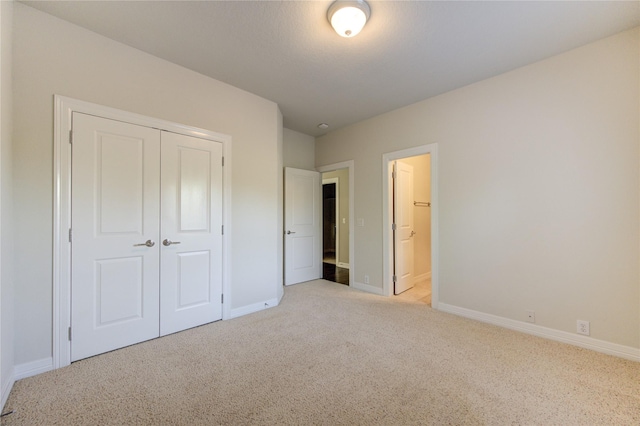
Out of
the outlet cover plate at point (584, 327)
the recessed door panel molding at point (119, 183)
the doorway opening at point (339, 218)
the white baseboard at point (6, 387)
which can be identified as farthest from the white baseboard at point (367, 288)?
the white baseboard at point (6, 387)

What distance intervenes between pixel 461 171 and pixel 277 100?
8.11 feet

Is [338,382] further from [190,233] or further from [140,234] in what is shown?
[140,234]

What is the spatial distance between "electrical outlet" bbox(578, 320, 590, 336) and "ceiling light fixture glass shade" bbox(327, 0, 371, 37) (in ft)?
10.4

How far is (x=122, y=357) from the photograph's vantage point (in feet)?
6.87

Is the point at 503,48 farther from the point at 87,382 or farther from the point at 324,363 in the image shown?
the point at 87,382

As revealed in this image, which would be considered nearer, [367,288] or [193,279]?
[193,279]

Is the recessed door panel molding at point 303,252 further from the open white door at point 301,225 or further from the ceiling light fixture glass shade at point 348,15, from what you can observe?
the ceiling light fixture glass shade at point 348,15

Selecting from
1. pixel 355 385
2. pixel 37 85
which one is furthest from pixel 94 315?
pixel 355 385

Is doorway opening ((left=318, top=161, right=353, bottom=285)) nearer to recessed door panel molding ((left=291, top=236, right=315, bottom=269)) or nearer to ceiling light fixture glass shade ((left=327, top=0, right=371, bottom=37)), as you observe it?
recessed door panel molding ((left=291, top=236, right=315, bottom=269))

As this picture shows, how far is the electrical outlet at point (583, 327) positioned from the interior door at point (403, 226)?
76.3 inches

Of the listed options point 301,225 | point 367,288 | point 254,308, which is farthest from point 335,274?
point 254,308

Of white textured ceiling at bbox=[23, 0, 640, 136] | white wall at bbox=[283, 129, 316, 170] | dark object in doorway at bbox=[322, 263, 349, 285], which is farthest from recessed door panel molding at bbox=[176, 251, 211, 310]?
dark object in doorway at bbox=[322, 263, 349, 285]

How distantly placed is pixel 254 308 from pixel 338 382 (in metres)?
1.64

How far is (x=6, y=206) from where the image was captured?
1652 mm
